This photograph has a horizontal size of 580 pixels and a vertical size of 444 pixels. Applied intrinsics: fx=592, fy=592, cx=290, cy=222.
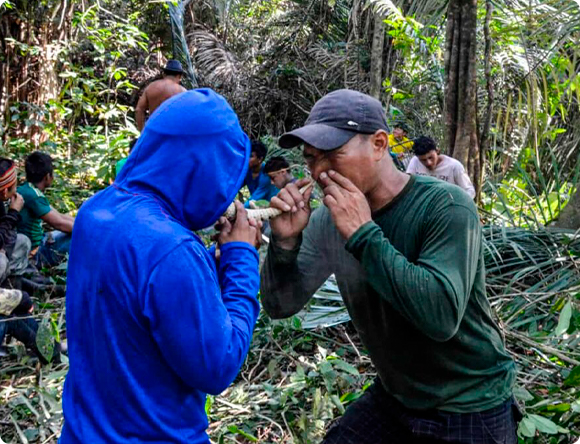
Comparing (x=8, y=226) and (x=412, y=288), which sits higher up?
(x=412, y=288)

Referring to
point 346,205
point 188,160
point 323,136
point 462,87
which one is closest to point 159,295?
point 188,160

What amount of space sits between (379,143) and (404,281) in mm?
520

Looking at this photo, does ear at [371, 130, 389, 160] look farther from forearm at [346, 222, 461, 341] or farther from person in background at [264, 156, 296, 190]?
person in background at [264, 156, 296, 190]

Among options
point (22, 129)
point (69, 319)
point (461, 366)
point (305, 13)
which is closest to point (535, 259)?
point (461, 366)

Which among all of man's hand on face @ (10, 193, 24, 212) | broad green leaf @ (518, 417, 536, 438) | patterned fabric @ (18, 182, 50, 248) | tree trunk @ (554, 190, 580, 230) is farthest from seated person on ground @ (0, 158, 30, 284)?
tree trunk @ (554, 190, 580, 230)

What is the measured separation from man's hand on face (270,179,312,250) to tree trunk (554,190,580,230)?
3.34 m

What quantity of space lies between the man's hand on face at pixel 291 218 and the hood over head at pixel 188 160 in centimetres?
53

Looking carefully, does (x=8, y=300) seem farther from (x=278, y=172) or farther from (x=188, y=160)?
(x=188, y=160)

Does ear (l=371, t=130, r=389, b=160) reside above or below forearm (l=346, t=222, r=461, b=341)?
above

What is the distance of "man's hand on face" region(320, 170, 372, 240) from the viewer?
5.74ft

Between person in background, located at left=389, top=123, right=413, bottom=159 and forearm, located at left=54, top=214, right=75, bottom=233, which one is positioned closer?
forearm, located at left=54, top=214, right=75, bottom=233

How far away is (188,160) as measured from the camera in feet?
4.78

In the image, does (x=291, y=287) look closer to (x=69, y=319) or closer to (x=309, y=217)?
(x=309, y=217)

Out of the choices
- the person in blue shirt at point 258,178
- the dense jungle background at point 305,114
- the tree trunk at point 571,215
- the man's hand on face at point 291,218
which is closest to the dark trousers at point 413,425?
the dense jungle background at point 305,114
